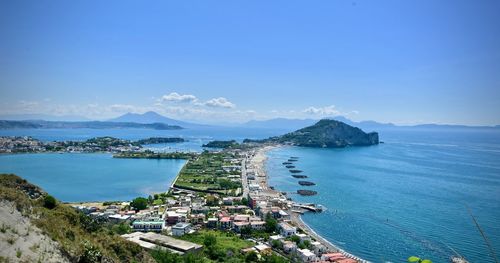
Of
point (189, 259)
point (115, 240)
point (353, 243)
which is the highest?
point (115, 240)

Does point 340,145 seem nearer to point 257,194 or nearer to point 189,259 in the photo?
point 257,194

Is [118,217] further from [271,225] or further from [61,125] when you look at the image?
[61,125]

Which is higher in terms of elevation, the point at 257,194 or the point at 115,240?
the point at 115,240

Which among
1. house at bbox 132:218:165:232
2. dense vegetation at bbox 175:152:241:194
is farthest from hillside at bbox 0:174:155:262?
dense vegetation at bbox 175:152:241:194

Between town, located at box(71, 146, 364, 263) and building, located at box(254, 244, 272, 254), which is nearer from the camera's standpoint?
town, located at box(71, 146, 364, 263)

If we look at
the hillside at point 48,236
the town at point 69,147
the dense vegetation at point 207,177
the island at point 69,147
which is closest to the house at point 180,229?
the hillside at point 48,236

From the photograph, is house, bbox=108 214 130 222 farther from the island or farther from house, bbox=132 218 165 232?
the island

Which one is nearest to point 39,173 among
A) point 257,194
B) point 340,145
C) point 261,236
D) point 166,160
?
point 166,160
